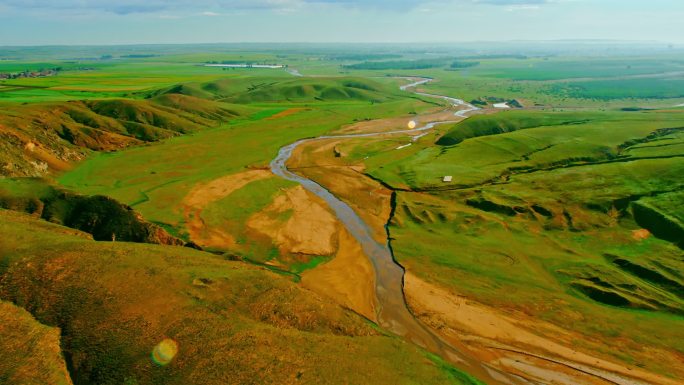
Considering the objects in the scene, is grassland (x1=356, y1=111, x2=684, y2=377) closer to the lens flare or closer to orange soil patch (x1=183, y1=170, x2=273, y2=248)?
orange soil patch (x1=183, y1=170, x2=273, y2=248)

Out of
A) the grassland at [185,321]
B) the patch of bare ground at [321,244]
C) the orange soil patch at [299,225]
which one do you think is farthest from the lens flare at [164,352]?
the orange soil patch at [299,225]

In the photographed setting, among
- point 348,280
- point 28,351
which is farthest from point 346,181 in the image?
Result: point 28,351

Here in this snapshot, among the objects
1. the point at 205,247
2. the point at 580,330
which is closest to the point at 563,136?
the point at 580,330

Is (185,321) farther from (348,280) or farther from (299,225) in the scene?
(299,225)

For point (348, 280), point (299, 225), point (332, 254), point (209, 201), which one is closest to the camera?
point (348, 280)

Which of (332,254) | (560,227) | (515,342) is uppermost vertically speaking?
(560,227)

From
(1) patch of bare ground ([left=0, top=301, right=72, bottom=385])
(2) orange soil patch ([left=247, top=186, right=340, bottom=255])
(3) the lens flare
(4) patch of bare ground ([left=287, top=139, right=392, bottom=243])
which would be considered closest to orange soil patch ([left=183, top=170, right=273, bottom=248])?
(2) orange soil patch ([left=247, top=186, right=340, bottom=255])

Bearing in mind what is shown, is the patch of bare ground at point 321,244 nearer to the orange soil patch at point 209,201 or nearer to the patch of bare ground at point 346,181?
the patch of bare ground at point 346,181
